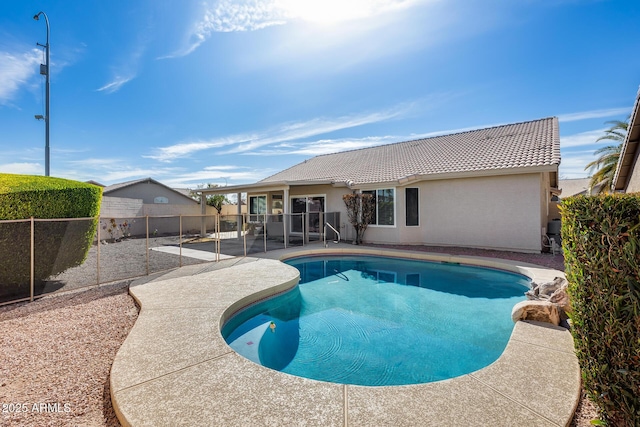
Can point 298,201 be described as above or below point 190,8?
below

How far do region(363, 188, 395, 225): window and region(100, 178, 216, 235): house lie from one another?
10.9 metres

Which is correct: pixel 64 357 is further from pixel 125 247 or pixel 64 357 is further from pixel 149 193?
pixel 149 193

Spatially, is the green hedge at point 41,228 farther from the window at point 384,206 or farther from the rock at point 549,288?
the window at point 384,206

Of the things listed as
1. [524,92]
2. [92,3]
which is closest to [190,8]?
[92,3]

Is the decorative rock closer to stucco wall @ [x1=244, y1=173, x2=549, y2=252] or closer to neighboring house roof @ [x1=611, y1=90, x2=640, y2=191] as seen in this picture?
neighboring house roof @ [x1=611, y1=90, x2=640, y2=191]

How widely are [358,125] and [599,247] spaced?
16937mm

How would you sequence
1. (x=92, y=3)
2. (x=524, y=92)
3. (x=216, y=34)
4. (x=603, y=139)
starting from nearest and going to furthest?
(x=92, y=3), (x=216, y=34), (x=524, y=92), (x=603, y=139)

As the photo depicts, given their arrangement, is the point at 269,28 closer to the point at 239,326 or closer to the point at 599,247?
the point at 239,326

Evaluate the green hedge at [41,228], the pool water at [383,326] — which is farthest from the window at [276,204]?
the green hedge at [41,228]

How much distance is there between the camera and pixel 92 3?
8695 mm

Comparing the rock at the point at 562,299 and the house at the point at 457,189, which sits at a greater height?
the house at the point at 457,189

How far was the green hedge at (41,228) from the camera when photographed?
5.21 meters

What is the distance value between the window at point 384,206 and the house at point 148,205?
428 inches

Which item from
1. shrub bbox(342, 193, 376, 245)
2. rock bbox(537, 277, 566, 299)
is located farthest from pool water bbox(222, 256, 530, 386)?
shrub bbox(342, 193, 376, 245)
